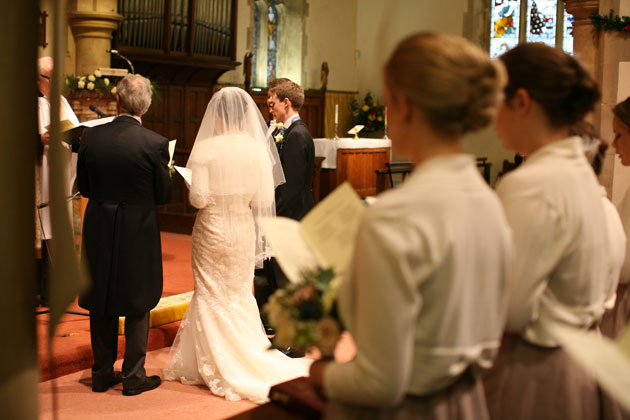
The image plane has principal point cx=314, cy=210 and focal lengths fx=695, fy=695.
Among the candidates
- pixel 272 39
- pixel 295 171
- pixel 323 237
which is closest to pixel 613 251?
pixel 323 237

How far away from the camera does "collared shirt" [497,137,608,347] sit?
4.49 feet

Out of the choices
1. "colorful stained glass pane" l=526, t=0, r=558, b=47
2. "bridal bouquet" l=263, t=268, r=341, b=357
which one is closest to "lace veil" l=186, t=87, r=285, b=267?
"bridal bouquet" l=263, t=268, r=341, b=357

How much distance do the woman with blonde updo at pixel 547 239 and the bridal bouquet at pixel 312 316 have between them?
0.43 metres

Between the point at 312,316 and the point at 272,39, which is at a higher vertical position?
the point at 272,39

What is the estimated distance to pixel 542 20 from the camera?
14445 mm

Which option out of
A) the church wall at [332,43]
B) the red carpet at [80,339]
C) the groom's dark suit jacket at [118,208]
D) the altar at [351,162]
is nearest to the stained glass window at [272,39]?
the church wall at [332,43]

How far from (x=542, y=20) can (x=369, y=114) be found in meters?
4.06

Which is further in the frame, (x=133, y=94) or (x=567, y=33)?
(x=567, y=33)

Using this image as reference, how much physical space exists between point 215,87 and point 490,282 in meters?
11.8

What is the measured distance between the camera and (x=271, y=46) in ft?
48.9

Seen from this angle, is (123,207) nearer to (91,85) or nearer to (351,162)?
(91,85)

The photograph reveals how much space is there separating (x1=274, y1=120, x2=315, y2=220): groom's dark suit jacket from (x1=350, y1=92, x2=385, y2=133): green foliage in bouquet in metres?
10.4

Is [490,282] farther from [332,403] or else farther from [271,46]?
[271,46]

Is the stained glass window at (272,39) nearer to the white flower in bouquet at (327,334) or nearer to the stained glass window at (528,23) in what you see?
the stained glass window at (528,23)
